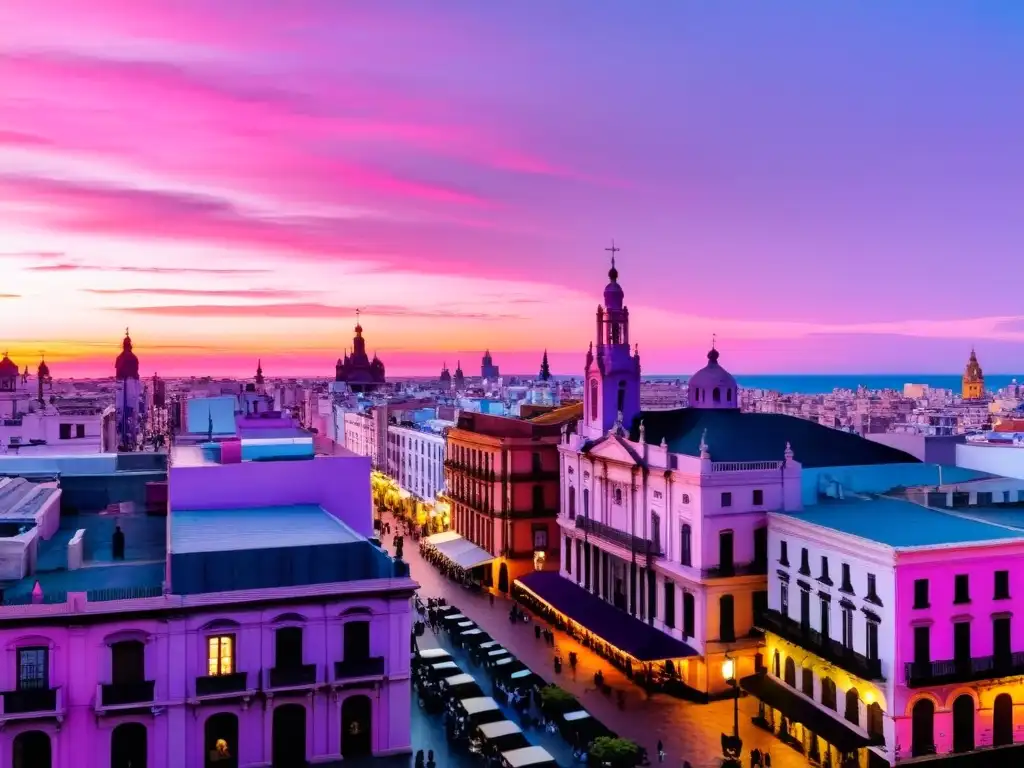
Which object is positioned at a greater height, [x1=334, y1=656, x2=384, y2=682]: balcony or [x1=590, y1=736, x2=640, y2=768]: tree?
[x1=334, y1=656, x2=384, y2=682]: balcony

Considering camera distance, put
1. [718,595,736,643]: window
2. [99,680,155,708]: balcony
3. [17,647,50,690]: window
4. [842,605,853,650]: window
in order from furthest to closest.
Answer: [718,595,736,643]: window → [842,605,853,650]: window → [99,680,155,708]: balcony → [17,647,50,690]: window

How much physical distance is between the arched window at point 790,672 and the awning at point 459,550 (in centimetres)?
2893

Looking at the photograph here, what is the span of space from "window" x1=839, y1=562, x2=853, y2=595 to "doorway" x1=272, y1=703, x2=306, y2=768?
21734 mm

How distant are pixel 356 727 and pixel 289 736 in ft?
6.91

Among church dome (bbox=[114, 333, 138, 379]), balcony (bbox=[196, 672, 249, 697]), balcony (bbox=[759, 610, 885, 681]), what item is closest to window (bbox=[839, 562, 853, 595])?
balcony (bbox=[759, 610, 885, 681])

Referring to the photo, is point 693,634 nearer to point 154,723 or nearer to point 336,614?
point 336,614

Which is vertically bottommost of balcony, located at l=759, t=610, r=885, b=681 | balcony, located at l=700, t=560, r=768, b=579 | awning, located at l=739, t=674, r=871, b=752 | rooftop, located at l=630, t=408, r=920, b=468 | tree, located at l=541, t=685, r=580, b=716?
tree, located at l=541, t=685, r=580, b=716

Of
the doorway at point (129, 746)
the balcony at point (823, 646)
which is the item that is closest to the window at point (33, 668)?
the doorway at point (129, 746)

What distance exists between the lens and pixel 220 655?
98.9 feet

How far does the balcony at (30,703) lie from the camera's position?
28.1 m

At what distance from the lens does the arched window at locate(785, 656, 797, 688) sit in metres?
42.9

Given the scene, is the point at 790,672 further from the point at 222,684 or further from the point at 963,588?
the point at 222,684

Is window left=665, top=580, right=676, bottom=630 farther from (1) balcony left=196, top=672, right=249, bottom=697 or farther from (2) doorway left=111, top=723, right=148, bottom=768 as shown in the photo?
(2) doorway left=111, top=723, right=148, bottom=768

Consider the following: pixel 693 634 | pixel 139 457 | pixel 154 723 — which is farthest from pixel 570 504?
pixel 154 723
